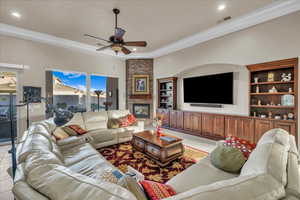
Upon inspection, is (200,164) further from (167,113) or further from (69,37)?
(69,37)

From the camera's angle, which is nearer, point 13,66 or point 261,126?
point 261,126

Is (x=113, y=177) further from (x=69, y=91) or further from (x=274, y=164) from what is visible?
(x=69, y=91)

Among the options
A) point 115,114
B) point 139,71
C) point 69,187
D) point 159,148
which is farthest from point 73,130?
point 139,71

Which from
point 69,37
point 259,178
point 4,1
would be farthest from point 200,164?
point 69,37

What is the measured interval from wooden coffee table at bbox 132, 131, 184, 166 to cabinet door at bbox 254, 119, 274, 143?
197cm

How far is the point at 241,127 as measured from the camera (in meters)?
3.63

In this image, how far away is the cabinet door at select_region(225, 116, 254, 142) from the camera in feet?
11.4

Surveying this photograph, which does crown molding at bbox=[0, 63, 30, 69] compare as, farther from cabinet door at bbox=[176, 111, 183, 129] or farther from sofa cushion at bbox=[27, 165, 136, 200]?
cabinet door at bbox=[176, 111, 183, 129]

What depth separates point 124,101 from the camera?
6535 millimetres

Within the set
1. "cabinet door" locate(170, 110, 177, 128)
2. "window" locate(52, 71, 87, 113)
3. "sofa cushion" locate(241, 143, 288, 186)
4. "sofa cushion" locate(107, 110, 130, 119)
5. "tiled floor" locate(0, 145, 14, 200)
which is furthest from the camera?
"cabinet door" locate(170, 110, 177, 128)

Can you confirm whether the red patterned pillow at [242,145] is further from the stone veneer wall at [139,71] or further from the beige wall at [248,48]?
the stone veneer wall at [139,71]

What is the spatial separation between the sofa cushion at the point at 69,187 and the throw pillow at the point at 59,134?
203 cm

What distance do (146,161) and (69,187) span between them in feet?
7.71

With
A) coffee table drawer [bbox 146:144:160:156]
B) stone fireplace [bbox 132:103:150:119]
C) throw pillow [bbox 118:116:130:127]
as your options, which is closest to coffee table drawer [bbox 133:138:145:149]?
coffee table drawer [bbox 146:144:160:156]
